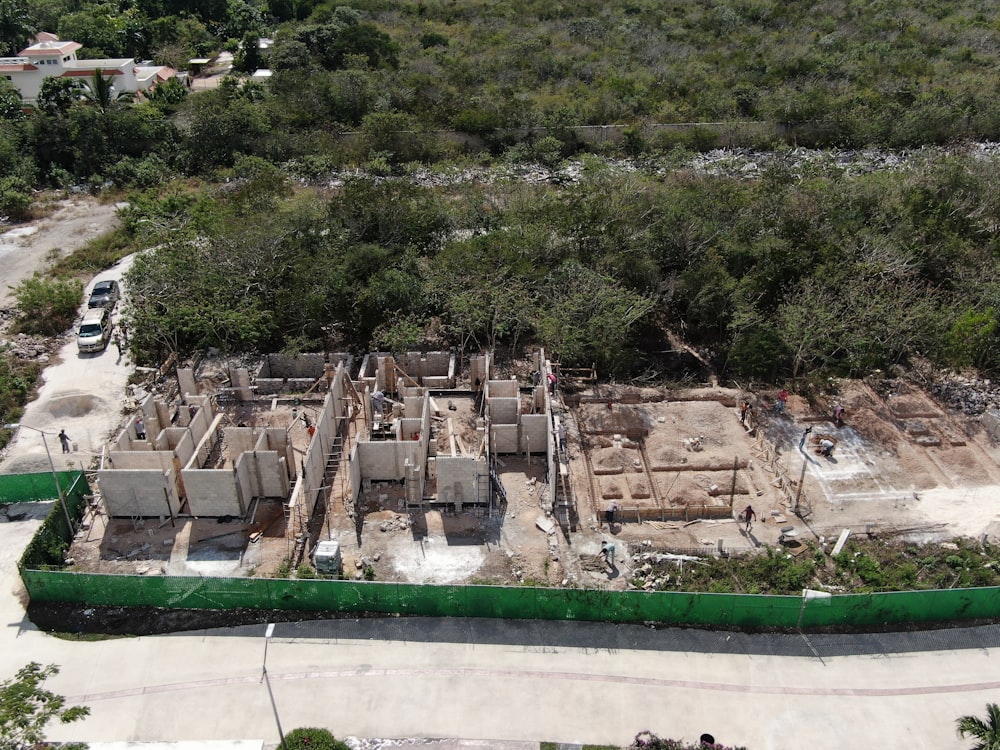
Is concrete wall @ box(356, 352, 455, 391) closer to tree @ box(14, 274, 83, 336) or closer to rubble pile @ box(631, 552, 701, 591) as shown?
rubble pile @ box(631, 552, 701, 591)

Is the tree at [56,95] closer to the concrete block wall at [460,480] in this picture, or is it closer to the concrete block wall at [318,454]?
the concrete block wall at [318,454]

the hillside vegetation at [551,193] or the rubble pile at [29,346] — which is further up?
the hillside vegetation at [551,193]

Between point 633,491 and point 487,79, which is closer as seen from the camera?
point 633,491

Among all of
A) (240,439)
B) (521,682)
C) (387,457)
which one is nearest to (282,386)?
(240,439)

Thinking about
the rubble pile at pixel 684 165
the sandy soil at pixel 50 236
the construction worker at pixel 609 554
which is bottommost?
the sandy soil at pixel 50 236

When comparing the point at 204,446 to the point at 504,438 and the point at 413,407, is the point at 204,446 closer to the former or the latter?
the point at 413,407

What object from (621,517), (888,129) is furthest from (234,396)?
(888,129)

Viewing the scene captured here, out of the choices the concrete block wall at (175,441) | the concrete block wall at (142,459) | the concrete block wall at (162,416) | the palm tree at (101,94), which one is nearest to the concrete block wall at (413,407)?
the concrete block wall at (175,441)

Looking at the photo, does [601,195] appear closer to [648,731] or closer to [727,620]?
[727,620]
